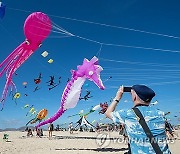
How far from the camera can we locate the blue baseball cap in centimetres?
248

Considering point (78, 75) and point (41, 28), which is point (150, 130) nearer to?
point (41, 28)

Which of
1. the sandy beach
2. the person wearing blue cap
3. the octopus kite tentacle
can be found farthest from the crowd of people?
the octopus kite tentacle

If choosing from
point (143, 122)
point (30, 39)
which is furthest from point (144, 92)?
point (30, 39)

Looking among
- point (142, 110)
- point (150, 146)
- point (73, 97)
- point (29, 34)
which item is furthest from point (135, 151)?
point (73, 97)

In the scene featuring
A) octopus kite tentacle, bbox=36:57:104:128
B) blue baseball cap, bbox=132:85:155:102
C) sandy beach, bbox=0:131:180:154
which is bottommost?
blue baseball cap, bbox=132:85:155:102

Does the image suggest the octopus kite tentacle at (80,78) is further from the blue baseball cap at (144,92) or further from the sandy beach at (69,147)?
the blue baseball cap at (144,92)

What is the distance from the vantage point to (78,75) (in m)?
14.0

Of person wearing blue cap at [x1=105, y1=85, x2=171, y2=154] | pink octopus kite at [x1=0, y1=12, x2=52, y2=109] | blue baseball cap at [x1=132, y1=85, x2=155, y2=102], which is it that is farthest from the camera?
pink octopus kite at [x1=0, y1=12, x2=52, y2=109]

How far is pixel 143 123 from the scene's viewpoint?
239 centimetres

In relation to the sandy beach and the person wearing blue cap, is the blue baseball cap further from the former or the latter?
the sandy beach

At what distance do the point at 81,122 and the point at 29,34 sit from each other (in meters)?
21.3

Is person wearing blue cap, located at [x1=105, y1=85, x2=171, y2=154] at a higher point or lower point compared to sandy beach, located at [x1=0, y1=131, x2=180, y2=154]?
lower

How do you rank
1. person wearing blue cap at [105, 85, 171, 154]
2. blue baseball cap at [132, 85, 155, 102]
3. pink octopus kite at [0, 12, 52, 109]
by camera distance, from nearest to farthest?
person wearing blue cap at [105, 85, 171, 154]
blue baseball cap at [132, 85, 155, 102]
pink octopus kite at [0, 12, 52, 109]

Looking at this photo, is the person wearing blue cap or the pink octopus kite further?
the pink octopus kite
